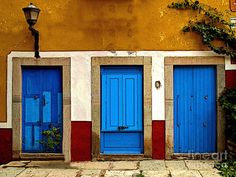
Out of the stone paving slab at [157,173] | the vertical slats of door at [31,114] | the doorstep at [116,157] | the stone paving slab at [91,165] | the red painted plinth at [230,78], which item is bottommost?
the stone paving slab at [157,173]

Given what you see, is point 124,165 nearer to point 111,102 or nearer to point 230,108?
point 111,102

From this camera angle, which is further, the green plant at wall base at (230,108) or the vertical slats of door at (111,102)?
the vertical slats of door at (111,102)

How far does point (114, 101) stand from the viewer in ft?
29.5

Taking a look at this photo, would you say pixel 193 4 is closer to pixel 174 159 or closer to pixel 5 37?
pixel 174 159

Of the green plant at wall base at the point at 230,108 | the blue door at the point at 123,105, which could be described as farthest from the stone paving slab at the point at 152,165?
the green plant at wall base at the point at 230,108

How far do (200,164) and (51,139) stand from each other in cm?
345

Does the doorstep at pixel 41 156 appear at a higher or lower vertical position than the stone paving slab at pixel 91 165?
higher

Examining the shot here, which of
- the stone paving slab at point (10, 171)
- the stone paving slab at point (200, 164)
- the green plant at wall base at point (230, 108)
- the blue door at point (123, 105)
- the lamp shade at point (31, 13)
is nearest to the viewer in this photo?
the stone paving slab at point (10, 171)

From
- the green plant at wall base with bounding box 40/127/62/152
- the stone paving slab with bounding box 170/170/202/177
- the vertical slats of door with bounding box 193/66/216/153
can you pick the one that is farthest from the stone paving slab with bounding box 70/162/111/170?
the vertical slats of door with bounding box 193/66/216/153

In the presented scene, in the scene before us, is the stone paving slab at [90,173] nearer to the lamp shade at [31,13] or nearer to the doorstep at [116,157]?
the doorstep at [116,157]

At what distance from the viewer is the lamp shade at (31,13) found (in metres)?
8.41

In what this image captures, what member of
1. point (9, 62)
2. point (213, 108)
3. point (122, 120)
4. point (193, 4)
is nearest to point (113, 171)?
point (122, 120)

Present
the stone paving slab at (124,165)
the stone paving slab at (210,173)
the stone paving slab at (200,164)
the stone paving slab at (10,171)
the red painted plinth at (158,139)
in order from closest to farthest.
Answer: the stone paving slab at (210,173), the stone paving slab at (10,171), the stone paving slab at (200,164), the stone paving slab at (124,165), the red painted plinth at (158,139)

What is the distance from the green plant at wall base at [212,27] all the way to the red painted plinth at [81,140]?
3.24m
